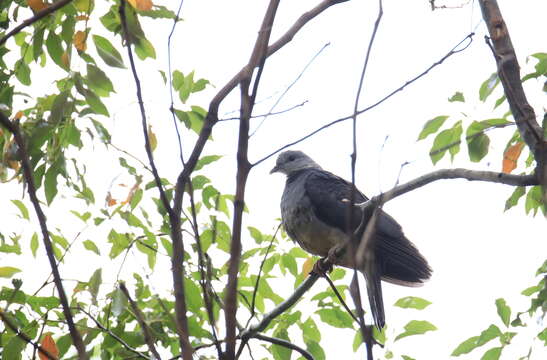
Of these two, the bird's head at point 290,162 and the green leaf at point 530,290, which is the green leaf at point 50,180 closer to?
the green leaf at point 530,290

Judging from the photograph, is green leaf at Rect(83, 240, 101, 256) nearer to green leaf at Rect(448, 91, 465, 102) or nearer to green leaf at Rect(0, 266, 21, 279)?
green leaf at Rect(0, 266, 21, 279)

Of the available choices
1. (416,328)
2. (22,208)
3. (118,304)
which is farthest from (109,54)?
(416,328)

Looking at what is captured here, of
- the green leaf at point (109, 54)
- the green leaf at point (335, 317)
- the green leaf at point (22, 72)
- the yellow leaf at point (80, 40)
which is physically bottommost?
the green leaf at point (335, 317)

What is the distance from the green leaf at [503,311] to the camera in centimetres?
362

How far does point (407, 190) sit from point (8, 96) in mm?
1979

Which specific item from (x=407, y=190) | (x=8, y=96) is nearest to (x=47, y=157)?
(x=8, y=96)

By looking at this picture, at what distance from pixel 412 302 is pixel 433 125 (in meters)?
0.91

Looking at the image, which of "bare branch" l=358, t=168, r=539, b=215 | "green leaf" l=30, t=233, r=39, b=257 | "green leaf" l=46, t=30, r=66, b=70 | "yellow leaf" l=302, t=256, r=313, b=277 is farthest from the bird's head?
"bare branch" l=358, t=168, r=539, b=215

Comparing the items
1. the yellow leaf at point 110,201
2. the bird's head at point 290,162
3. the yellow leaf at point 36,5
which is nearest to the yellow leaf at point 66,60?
the yellow leaf at point 36,5

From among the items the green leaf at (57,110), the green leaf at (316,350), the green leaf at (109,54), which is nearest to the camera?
the green leaf at (109,54)

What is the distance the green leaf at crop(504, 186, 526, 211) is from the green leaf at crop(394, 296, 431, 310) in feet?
2.07

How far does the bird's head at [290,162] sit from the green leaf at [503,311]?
135 inches

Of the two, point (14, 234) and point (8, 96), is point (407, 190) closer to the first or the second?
point (8, 96)

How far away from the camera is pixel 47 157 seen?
345 centimetres
